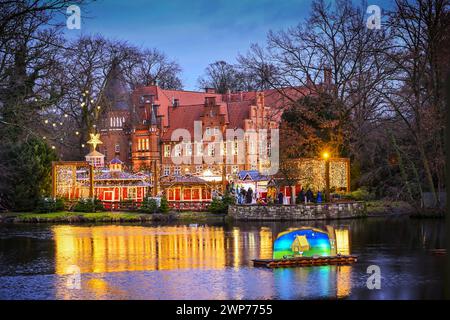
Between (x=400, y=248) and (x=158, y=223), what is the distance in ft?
63.3

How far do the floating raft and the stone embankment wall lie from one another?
20908 mm

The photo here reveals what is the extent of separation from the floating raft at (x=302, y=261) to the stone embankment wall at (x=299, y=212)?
2091 cm

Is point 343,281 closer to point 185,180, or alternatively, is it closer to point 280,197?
point 280,197

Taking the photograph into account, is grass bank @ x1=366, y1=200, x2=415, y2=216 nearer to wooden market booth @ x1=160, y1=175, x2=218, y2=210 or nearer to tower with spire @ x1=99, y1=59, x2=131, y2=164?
wooden market booth @ x1=160, y1=175, x2=218, y2=210

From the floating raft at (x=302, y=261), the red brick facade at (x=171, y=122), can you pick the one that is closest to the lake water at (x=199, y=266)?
the floating raft at (x=302, y=261)

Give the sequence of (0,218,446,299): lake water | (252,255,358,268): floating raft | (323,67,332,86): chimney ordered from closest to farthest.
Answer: (0,218,446,299): lake water
(252,255,358,268): floating raft
(323,67,332,86): chimney

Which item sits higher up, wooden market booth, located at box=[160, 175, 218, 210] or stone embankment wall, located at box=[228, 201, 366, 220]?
wooden market booth, located at box=[160, 175, 218, 210]

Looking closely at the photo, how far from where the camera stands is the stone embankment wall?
43750 mm

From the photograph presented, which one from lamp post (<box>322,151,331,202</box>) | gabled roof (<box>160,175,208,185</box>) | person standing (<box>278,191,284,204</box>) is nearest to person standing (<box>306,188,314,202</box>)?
lamp post (<box>322,151,331,202</box>)

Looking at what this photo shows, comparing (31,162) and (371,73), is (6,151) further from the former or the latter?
(371,73)

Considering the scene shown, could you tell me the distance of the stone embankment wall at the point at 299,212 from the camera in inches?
1722

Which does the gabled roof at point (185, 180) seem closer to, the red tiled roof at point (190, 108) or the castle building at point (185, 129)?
the castle building at point (185, 129)

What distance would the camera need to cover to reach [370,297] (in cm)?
1695

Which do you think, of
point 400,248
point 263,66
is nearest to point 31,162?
point 263,66
